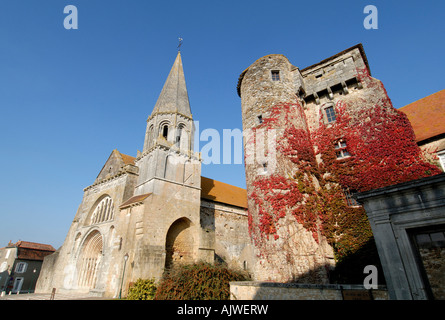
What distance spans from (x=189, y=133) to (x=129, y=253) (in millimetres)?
11813

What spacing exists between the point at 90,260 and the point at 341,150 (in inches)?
860

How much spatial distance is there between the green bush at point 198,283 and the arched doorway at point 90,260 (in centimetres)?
1166

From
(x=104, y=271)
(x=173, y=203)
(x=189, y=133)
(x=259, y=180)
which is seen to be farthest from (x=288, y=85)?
(x=104, y=271)

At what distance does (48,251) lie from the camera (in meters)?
38.6

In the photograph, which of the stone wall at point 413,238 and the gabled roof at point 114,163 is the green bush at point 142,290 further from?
the stone wall at point 413,238

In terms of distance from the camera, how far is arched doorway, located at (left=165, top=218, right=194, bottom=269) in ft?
56.5

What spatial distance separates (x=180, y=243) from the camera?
59.1 feet

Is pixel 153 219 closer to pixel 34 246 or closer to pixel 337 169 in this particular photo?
pixel 337 169

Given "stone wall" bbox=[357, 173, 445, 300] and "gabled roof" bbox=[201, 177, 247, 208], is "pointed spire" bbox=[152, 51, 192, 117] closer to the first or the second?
"gabled roof" bbox=[201, 177, 247, 208]

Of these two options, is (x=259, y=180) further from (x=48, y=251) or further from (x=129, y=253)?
(x=48, y=251)

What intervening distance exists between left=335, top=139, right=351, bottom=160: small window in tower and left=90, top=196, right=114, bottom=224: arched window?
58.3 feet

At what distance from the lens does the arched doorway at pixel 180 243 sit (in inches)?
678

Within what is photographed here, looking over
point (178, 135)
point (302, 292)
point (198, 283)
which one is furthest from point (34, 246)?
point (302, 292)

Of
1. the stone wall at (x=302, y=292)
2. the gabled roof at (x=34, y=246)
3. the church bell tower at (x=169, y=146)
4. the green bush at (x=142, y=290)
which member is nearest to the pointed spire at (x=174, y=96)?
the church bell tower at (x=169, y=146)
